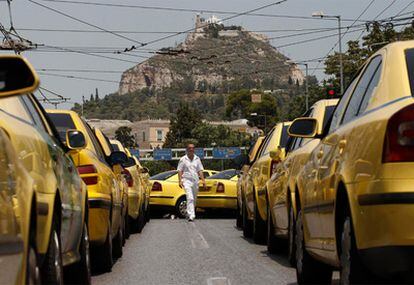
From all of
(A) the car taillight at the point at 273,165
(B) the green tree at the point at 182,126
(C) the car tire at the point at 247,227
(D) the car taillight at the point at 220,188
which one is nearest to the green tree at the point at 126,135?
(B) the green tree at the point at 182,126

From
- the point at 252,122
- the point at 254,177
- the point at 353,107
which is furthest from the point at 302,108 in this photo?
the point at 353,107

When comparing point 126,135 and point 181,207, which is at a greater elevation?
point 126,135

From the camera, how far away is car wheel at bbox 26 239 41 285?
4.36 m

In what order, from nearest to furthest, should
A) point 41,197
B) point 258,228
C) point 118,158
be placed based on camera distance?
point 41,197
point 118,158
point 258,228

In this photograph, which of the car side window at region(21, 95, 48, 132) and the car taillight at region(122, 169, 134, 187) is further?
the car taillight at region(122, 169, 134, 187)

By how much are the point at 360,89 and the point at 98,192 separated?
11.0ft

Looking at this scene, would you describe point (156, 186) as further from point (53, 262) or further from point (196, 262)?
point (53, 262)

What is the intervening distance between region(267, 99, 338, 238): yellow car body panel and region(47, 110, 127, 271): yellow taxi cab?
1783mm

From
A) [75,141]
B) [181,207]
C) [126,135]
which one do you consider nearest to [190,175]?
[181,207]

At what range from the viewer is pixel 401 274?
486 cm

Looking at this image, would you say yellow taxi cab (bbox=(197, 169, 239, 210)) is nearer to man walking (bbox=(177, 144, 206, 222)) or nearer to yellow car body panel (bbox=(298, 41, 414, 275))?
man walking (bbox=(177, 144, 206, 222))

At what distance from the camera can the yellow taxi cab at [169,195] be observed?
23.2 meters

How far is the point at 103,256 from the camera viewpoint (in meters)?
9.40

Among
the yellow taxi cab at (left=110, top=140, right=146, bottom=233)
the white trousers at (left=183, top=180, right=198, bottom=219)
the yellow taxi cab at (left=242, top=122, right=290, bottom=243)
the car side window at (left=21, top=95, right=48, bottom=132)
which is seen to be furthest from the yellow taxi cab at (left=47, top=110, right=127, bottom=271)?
the white trousers at (left=183, top=180, right=198, bottom=219)
